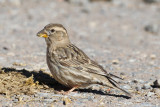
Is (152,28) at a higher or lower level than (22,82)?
higher

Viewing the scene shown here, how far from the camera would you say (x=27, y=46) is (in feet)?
36.1

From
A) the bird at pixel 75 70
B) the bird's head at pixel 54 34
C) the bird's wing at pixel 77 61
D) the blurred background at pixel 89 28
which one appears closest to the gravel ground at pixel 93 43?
the blurred background at pixel 89 28

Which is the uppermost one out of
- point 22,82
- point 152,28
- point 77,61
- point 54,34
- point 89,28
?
point 152,28

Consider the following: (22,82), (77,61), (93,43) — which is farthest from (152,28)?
(22,82)

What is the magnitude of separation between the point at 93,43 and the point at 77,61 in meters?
5.71

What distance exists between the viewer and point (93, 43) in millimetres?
12672

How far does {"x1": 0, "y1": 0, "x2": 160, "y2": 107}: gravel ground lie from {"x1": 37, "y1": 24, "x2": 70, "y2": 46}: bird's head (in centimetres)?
83

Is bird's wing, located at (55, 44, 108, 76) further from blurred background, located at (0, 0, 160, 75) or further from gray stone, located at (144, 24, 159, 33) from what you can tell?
gray stone, located at (144, 24, 159, 33)

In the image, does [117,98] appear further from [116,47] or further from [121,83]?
[116,47]

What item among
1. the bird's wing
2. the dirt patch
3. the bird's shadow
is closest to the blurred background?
the bird's shadow

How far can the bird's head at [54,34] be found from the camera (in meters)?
7.32

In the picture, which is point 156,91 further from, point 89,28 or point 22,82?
point 89,28

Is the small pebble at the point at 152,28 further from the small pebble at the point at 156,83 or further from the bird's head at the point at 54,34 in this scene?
the bird's head at the point at 54,34

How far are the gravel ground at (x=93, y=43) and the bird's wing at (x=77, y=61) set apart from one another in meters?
0.47
